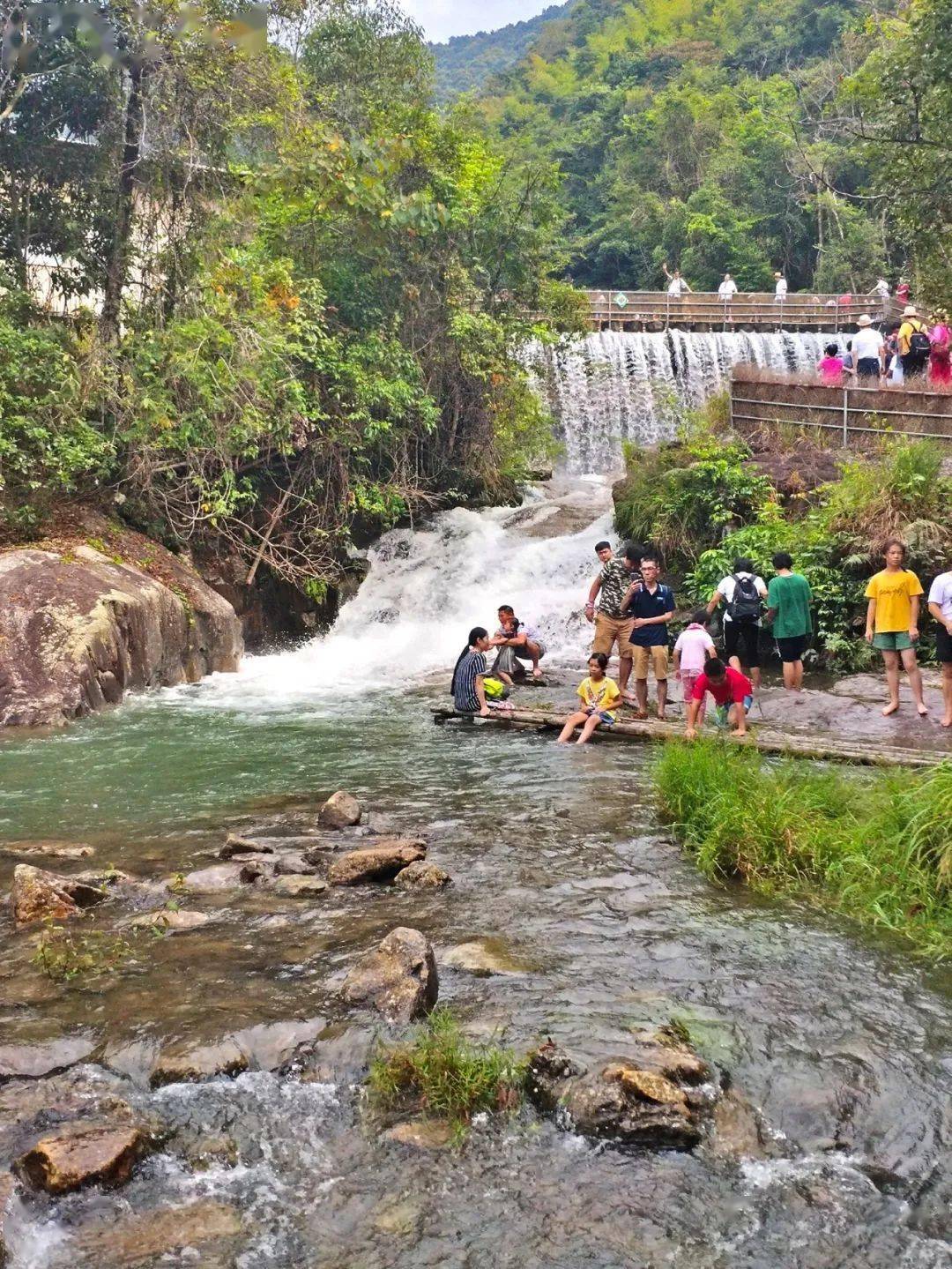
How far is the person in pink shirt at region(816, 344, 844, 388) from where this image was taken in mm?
17125

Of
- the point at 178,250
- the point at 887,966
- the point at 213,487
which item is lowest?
the point at 887,966

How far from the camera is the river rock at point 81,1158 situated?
4.07 metres

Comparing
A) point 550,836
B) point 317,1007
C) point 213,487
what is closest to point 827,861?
point 550,836

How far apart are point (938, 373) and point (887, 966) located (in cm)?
1329

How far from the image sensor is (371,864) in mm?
7156

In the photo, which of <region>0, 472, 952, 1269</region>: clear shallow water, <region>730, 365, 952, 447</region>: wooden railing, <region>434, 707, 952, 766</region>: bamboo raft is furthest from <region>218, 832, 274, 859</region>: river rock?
<region>730, 365, 952, 447</region>: wooden railing

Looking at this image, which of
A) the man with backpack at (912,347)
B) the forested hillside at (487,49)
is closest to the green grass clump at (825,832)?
the man with backpack at (912,347)

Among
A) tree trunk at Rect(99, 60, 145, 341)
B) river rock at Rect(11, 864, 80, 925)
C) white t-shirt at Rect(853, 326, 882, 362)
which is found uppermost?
Answer: tree trunk at Rect(99, 60, 145, 341)

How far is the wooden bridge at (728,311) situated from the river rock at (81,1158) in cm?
3082

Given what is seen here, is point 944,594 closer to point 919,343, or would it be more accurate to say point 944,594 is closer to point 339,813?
point 339,813

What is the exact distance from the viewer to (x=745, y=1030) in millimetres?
5176

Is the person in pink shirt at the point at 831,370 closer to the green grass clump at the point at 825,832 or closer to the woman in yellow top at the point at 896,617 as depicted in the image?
the woman in yellow top at the point at 896,617

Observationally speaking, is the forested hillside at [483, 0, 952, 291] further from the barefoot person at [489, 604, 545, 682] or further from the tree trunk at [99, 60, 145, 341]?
the barefoot person at [489, 604, 545, 682]

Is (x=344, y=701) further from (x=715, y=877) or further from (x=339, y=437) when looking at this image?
(x=715, y=877)
